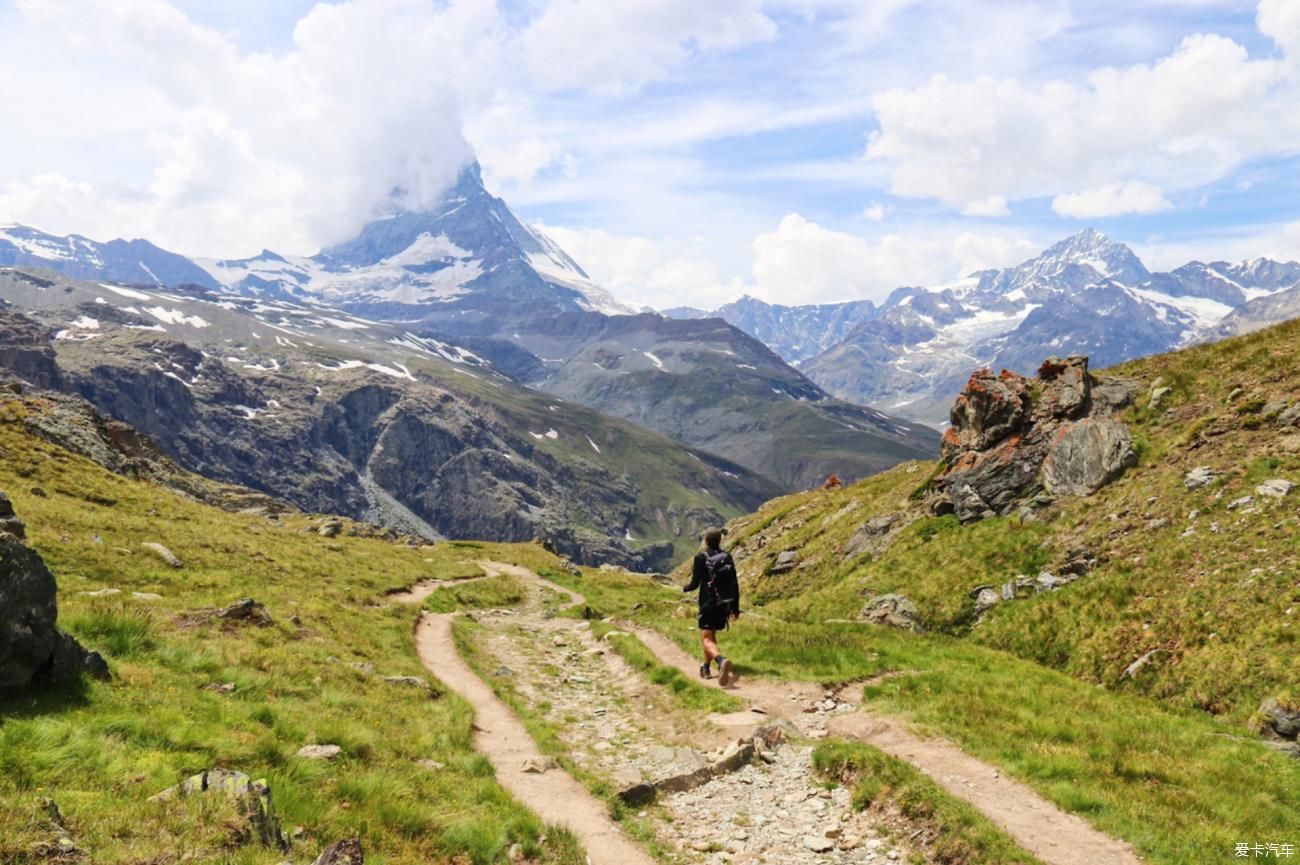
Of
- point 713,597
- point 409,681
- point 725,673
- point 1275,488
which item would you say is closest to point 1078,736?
point 725,673

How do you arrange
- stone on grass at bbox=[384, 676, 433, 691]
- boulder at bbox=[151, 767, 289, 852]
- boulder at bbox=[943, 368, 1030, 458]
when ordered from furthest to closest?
boulder at bbox=[943, 368, 1030, 458] < stone on grass at bbox=[384, 676, 433, 691] < boulder at bbox=[151, 767, 289, 852]

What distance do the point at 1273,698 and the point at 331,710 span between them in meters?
23.4

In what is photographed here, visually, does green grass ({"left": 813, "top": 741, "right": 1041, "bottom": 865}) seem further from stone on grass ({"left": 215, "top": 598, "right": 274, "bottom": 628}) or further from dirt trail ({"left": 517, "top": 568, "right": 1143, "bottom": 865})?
stone on grass ({"left": 215, "top": 598, "right": 274, "bottom": 628})

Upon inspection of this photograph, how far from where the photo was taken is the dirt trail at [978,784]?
1198cm

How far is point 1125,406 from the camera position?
3756 centimetres

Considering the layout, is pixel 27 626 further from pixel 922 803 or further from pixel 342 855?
pixel 922 803

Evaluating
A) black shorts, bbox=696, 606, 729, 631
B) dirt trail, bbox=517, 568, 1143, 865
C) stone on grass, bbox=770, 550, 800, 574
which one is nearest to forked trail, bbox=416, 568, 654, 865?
dirt trail, bbox=517, 568, 1143, 865

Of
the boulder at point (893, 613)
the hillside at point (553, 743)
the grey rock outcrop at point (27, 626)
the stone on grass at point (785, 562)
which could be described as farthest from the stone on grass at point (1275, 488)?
the grey rock outcrop at point (27, 626)

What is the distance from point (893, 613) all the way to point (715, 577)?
39.6 feet

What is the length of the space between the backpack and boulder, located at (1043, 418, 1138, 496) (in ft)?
67.3

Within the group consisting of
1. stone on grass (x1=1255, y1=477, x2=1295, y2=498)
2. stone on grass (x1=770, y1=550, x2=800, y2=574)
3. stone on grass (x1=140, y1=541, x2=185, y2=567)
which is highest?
stone on grass (x1=1255, y1=477, x2=1295, y2=498)

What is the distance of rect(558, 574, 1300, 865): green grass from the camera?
1283cm

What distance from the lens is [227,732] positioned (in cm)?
1247

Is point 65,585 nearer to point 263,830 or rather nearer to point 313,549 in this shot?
point 263,830
